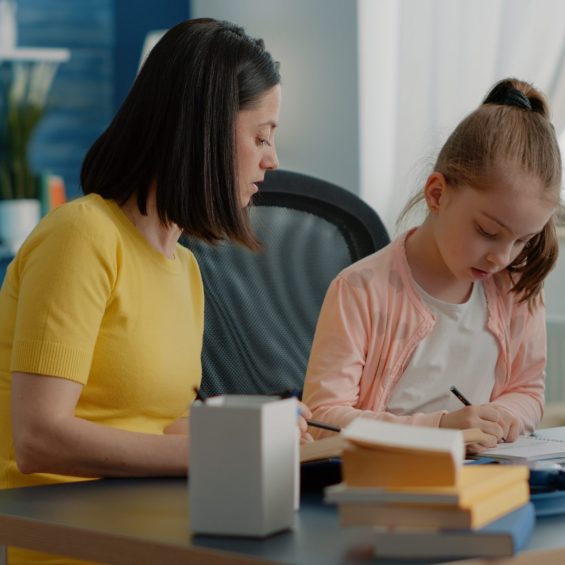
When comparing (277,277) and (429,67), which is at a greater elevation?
(429,67)

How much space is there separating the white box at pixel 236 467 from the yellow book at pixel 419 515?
2.9 inches

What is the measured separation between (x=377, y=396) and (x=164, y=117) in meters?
0.48

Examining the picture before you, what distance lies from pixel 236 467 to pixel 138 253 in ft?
1.73

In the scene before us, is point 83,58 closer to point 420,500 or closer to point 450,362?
point 450,362

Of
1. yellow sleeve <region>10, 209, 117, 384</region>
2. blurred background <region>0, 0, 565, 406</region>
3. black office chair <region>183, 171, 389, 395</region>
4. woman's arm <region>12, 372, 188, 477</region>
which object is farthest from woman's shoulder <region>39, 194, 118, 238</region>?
blurred background <region>0, 0, 565, 406</region>

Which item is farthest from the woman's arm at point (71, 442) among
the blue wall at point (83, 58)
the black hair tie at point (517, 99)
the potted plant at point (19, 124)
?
the blue wall at point (83, 58)

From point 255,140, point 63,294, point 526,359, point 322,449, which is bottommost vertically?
point 526,359

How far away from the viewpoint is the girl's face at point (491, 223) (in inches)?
59.2

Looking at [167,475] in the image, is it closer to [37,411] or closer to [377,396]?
[37,411]

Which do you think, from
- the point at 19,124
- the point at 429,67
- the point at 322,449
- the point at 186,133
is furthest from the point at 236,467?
the point at 19,124

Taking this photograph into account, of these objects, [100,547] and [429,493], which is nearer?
[429,493]

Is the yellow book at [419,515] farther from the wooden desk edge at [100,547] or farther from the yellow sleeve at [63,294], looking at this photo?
the yellow sleeve at [63,294]

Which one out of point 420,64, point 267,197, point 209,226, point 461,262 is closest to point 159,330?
point 209,226

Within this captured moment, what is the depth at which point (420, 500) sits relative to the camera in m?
0.83
